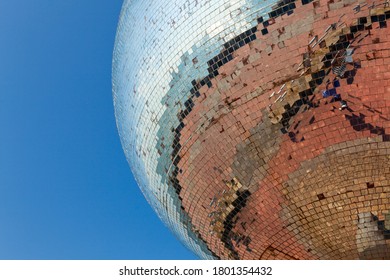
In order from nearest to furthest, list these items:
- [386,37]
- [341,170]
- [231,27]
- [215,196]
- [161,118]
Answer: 1. [386,37]
2. [341,170]
3. [231,27]
4. [215,196]
5. [161,118]

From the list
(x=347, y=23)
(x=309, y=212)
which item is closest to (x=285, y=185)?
(x=309, y=212)

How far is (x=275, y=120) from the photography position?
514cm

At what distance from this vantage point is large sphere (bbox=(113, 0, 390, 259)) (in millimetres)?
4840

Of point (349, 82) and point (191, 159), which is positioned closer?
point (349, 82)

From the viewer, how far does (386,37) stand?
468 centimetres

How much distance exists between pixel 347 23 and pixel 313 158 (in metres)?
1.25

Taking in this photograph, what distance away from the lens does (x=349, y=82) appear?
4836mm

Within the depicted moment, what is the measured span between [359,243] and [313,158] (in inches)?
39.2

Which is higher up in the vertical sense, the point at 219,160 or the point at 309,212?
the point at 219,160

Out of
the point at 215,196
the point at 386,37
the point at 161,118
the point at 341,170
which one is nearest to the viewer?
the point at 386,37

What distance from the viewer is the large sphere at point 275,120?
4840 mm

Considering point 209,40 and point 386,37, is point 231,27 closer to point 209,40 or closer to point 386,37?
point 209,40

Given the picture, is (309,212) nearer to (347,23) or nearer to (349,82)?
(349,82)

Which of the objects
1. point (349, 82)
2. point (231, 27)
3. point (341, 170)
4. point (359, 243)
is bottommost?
point (359, 243)
